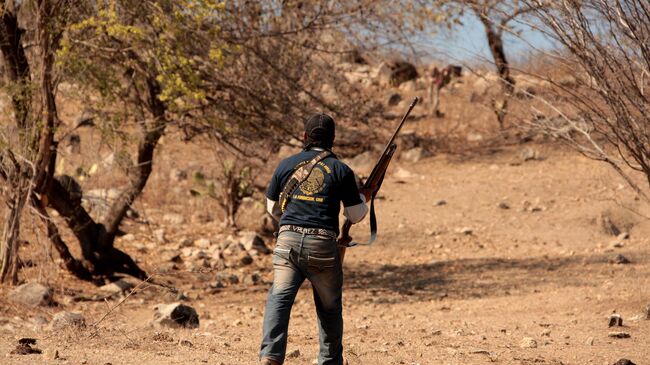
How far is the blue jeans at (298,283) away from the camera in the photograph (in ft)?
16.5

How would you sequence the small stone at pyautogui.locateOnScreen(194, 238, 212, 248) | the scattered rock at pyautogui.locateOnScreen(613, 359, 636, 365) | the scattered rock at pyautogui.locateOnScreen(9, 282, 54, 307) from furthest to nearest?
the small stone at pyautogui.locateOnScreen(194, 238, 212, 248)
the scattered rock at pyautogui.locateOnScreen(9, 282, 54, 307)
the scattered rock at pyautogui.locateOnScreen(613, 359, 636, 365)

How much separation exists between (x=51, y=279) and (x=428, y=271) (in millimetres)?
4732

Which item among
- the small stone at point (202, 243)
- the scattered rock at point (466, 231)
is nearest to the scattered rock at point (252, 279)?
the small stone at point (202, 243)

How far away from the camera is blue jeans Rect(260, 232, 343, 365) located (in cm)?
504

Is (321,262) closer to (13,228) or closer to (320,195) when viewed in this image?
(320,195)

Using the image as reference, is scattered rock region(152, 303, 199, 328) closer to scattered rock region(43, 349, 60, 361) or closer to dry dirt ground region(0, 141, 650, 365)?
dry dirt ground region(0, 141, 650, 365)

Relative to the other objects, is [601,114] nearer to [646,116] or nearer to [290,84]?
[646,116]

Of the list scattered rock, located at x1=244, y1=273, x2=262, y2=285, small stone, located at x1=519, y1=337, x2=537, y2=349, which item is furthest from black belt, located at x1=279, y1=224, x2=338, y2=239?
scattered rock, located at x1=244, y1=273, x2=262, y2=285

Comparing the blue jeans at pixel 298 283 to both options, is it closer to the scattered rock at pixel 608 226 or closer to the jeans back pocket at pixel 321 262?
the jeans back pocket at pixel 321 262

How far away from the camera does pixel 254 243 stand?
12719 millimetres

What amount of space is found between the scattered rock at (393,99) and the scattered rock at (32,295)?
1376cm

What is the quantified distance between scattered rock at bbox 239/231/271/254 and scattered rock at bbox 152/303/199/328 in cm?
434

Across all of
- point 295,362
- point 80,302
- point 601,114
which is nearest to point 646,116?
point 601,114

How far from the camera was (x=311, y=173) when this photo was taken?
5.09 m
